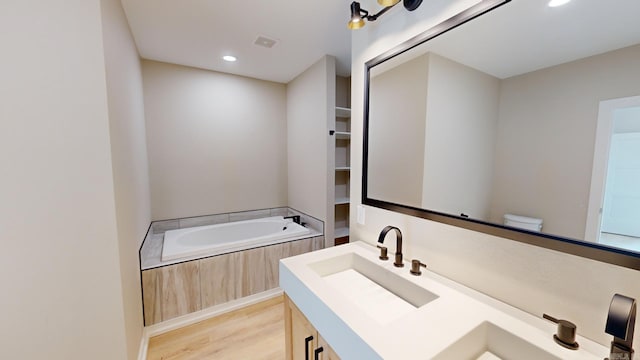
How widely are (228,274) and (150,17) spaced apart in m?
2.27

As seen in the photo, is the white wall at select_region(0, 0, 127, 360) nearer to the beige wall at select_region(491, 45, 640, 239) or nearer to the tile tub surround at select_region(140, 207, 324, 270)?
the tile tub surround at select_region(140, 207, 324, 270)

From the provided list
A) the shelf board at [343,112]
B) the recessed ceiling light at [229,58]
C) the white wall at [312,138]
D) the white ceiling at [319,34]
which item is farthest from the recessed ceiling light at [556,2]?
the recessed ceiling light at [229,58]

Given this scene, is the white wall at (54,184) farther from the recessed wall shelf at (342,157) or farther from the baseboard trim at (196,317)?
the recessed wall shelf at (342,157)

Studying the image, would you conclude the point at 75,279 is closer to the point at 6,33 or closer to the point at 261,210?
the point at 6,33

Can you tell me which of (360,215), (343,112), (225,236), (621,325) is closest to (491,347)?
→ (621,325)

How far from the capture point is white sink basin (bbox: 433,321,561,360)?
26.7 inches

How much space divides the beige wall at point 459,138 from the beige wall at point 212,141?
2.49 metres

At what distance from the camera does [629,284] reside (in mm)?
636

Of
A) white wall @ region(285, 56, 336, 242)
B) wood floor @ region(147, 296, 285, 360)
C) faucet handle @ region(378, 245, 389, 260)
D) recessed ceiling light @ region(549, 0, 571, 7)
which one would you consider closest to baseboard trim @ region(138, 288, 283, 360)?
wood floor @ region(147, 296, 285, 360)

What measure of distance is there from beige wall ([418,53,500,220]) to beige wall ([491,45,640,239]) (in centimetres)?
7

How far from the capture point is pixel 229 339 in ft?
6.23

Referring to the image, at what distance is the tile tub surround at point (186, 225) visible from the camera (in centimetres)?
205

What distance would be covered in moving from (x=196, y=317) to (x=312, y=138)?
84.4 inches

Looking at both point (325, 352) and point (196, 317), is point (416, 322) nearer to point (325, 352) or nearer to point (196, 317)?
point (325, 352)
